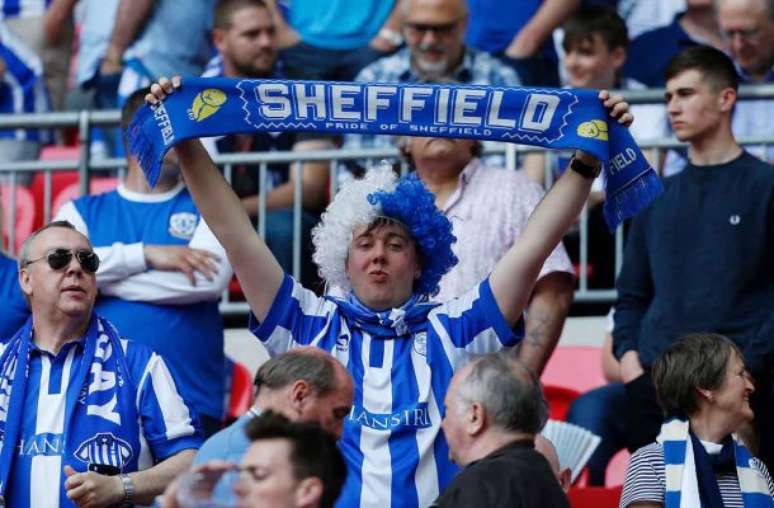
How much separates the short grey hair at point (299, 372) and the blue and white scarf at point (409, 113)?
1.20 meters

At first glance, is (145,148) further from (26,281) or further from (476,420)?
(476,420)

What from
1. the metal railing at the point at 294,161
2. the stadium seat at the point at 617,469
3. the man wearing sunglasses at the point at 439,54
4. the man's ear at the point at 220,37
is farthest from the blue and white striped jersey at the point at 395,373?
the man's ear at the point at 220,37

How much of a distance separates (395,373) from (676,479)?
1.09 meters

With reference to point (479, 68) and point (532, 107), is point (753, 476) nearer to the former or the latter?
point (532, 107)

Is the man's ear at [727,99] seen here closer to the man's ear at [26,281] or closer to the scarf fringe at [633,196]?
the scarf fringe at [633,196]

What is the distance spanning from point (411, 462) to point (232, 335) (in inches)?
152

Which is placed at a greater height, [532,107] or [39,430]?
[532,107]

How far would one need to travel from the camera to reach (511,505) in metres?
5.52

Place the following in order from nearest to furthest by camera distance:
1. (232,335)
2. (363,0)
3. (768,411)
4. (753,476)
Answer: (753,476) < (768,411) < (232,335) < (363,0)

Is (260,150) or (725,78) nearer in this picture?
(725,78)

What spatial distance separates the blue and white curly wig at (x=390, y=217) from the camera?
702 centimetres

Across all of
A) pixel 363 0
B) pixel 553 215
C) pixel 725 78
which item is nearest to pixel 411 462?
pixel 553 215

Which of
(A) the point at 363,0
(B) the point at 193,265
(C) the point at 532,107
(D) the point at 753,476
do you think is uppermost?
(A) the point at 363,0

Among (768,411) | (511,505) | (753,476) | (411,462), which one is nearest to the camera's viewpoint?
(511,505)
